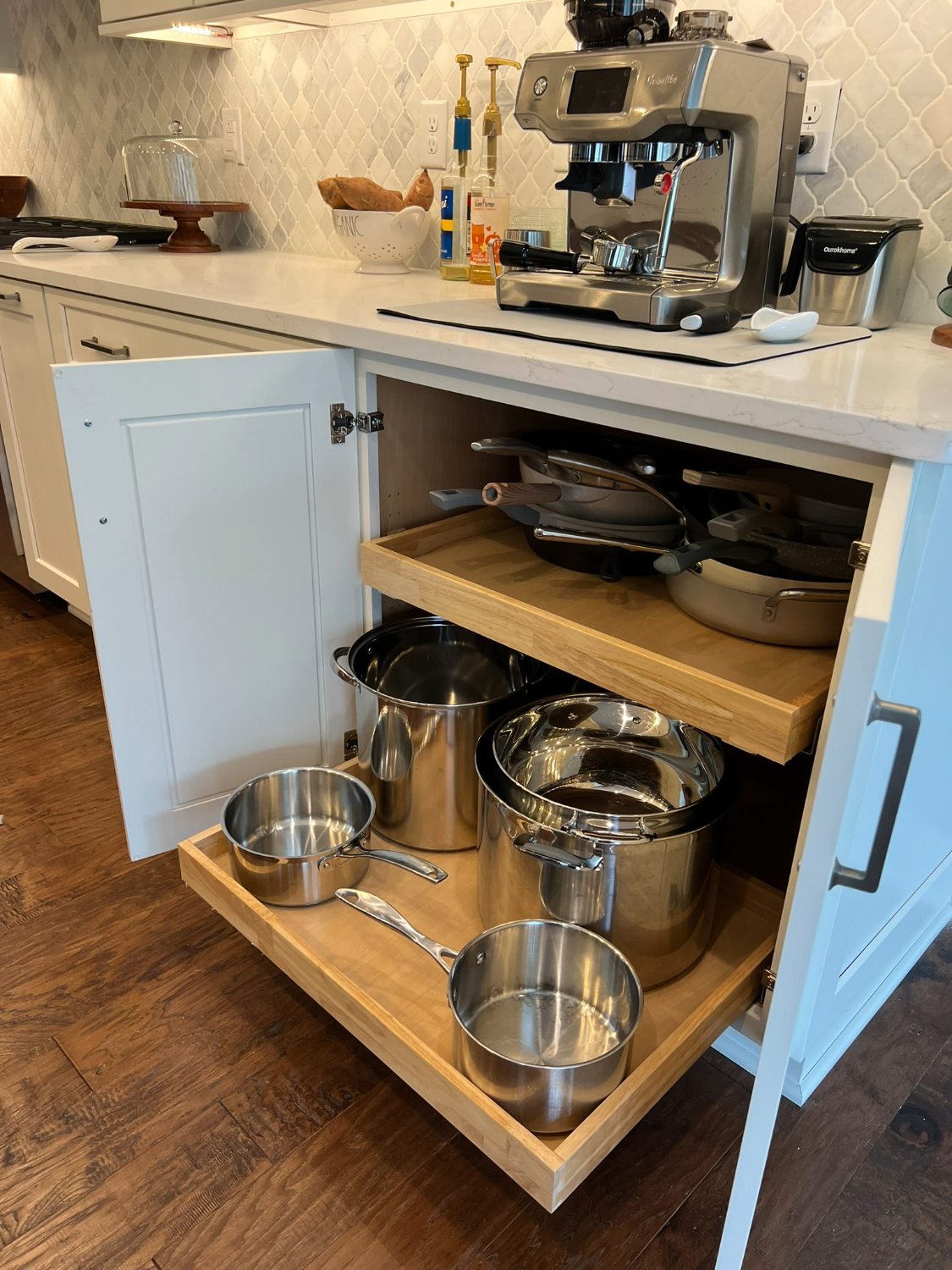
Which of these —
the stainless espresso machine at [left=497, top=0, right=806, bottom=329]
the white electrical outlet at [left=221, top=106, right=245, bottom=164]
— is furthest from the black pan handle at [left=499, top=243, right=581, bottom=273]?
the white electrical outlet at [left=221, top=106, right=245, bottom=164]

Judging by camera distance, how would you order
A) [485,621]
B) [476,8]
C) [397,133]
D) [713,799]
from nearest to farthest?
[713,799], [485,621], [476,8], [397,133]

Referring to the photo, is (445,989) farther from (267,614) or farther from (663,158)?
(663,158)

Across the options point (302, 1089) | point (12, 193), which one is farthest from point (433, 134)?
point (12, 193)

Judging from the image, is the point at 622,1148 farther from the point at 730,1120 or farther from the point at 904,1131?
the point at 904,1131

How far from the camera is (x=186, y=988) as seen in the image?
1.27 m

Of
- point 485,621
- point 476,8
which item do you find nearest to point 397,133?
point 476,8

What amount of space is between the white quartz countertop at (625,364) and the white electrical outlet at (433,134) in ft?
0.95

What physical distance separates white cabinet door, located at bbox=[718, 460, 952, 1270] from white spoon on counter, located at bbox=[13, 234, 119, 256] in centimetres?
202

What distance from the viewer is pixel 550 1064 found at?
963 millimetres

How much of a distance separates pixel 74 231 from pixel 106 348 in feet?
2.79

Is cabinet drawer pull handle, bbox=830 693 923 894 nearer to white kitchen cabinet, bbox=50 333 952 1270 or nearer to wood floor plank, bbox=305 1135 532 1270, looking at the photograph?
white kitchen cabinet, bbox=50 333 952 1270

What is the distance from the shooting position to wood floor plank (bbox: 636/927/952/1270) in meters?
0.97

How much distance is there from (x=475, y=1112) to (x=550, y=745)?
0.53 meters

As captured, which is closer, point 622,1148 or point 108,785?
point 622,1148
